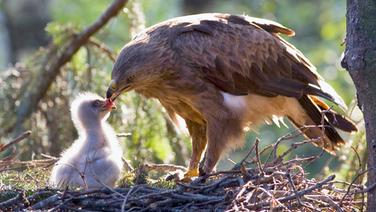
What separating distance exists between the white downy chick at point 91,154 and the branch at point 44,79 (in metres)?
0.98

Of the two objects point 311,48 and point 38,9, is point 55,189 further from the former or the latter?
Answer: point 38,9

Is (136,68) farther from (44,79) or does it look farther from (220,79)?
(44,79)

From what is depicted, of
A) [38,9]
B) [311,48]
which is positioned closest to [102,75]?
[311,48]

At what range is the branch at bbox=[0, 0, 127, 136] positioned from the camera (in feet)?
27.3

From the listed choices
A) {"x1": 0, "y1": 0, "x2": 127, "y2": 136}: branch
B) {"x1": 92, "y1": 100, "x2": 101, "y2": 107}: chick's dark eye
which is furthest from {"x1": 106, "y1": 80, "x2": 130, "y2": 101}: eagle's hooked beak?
{"x1": 0, "y1": 0, "x2": 127, "y2": 136}: branch

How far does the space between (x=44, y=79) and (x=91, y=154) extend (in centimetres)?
180

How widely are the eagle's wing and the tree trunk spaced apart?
184cm

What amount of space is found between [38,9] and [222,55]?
16014 millimetres

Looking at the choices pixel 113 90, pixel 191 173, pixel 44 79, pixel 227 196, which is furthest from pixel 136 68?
pixel 227 196

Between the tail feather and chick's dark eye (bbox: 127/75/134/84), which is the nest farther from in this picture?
the tail feather

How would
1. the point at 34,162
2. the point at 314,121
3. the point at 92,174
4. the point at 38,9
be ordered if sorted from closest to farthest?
the point at 92,174
the point at 34,162
the point at 314,121
the point at 38,9

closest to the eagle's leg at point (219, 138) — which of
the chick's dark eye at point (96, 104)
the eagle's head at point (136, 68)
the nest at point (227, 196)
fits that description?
the eagle's head at point (136, 68)

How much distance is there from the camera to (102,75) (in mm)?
8383

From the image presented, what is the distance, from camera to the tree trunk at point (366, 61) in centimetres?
541
